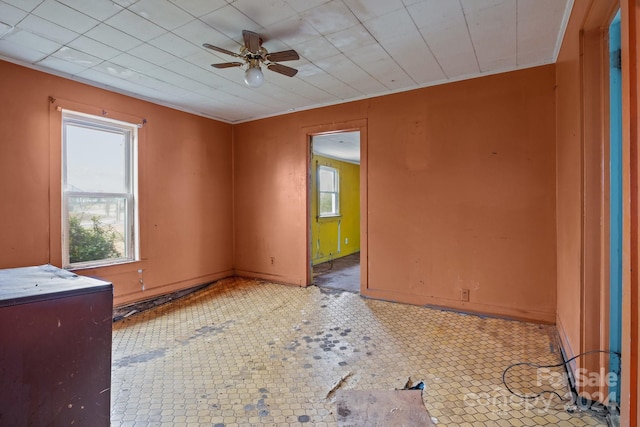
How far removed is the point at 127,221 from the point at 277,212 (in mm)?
1910

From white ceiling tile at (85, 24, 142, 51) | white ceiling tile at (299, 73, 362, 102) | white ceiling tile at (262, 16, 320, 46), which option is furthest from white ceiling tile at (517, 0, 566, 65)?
white ceiling tile at (85, 24, 142, 51)

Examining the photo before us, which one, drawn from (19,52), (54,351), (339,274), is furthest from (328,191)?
(54,351)

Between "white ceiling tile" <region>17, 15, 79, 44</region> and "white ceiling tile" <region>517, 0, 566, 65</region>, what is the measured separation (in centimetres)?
326

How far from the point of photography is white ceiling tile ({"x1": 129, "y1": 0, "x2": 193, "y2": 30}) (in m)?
2.03

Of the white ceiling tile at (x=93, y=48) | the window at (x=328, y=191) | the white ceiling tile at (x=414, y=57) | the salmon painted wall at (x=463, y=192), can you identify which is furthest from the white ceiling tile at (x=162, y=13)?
the window at (x=328, y=191)

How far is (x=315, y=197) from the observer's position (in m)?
6.14

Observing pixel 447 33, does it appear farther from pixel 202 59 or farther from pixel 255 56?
pixel 202 59

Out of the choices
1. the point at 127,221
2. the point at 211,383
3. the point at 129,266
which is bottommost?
the point at 211,383

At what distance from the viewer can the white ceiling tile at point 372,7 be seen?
6.68 ft

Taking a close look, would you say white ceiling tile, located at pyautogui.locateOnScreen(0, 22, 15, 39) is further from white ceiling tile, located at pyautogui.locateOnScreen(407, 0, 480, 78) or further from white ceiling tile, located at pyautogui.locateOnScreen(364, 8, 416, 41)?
white ceiling tile, located at pyautogui.locateOnScreen(407, 0, 480, 78)

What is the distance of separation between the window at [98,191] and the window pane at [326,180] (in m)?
A: 3.74

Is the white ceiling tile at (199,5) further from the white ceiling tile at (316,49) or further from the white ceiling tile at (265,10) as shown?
the white ceiling tile at (316,49)

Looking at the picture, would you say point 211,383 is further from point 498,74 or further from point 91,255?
point 498,74

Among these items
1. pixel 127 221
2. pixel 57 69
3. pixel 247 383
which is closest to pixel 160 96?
pixel 57 69
